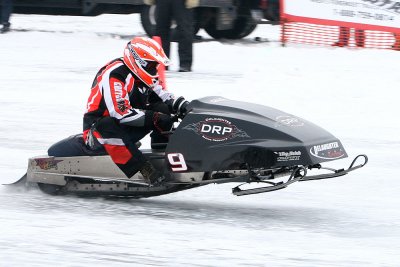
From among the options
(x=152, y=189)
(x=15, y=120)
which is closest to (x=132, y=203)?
(x=152, y=189)

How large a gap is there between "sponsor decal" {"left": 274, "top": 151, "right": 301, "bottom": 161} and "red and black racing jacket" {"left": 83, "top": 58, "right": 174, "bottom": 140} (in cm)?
110

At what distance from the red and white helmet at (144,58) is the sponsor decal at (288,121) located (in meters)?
0.91

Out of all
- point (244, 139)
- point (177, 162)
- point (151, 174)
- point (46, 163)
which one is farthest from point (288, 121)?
point (46, 163)

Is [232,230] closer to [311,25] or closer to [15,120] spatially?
[15,120]

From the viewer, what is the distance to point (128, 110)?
303 inches

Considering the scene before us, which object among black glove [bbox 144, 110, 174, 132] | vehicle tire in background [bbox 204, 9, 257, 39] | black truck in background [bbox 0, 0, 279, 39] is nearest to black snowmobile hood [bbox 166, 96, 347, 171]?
black glove [bbox 144, 110, 174, 132]

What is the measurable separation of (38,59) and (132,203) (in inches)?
325

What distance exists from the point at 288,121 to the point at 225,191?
1.38 metres

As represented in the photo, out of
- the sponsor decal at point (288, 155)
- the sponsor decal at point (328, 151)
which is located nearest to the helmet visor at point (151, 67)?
the sponsor decal at point (288, 155)

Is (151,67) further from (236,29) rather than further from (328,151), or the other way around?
(236,29)

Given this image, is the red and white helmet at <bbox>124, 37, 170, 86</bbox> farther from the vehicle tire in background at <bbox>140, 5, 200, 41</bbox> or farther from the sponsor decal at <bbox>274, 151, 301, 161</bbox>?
the vehicle tire in background at <bbox>140, 5, 200, 41</bbox>

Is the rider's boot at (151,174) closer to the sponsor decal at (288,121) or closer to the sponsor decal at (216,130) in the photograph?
the sponsor decal at (216,130)

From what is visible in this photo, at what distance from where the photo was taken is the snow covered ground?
20.8ft

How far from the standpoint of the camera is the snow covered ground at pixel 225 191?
634cm
